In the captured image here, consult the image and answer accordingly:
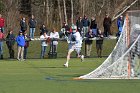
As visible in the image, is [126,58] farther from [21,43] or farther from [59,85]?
[21,43]

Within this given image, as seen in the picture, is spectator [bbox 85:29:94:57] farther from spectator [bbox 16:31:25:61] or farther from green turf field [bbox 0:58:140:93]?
green turf field [bbox 0:58:140:93]

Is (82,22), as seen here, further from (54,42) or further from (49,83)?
(49,83)

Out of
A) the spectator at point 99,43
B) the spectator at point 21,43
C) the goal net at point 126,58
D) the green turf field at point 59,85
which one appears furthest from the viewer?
the spectator at point 99,43

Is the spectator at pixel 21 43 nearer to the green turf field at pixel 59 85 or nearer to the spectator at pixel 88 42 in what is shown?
the spectator at pixel 88 42

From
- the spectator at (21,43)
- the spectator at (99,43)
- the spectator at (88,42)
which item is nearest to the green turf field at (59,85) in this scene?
the spectator at (21,43)

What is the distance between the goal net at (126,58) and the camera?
660 inches

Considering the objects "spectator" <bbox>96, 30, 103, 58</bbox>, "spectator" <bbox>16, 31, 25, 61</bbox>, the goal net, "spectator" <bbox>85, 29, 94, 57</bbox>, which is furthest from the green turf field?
"spectator" <bbox>96, 30, 103, 58</bbox>

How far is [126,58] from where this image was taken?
16.8 m

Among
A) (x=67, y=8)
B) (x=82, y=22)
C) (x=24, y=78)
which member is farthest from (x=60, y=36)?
(x=67, y=8)

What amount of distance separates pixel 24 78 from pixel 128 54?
3.68 m

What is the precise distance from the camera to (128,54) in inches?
663

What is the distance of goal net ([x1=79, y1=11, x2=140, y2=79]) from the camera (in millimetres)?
16766

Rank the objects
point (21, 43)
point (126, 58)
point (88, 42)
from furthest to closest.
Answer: point (88, 42)
point (21, 43)
point (126, 58)

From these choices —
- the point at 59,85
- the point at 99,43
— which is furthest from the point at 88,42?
the point at 59,85
